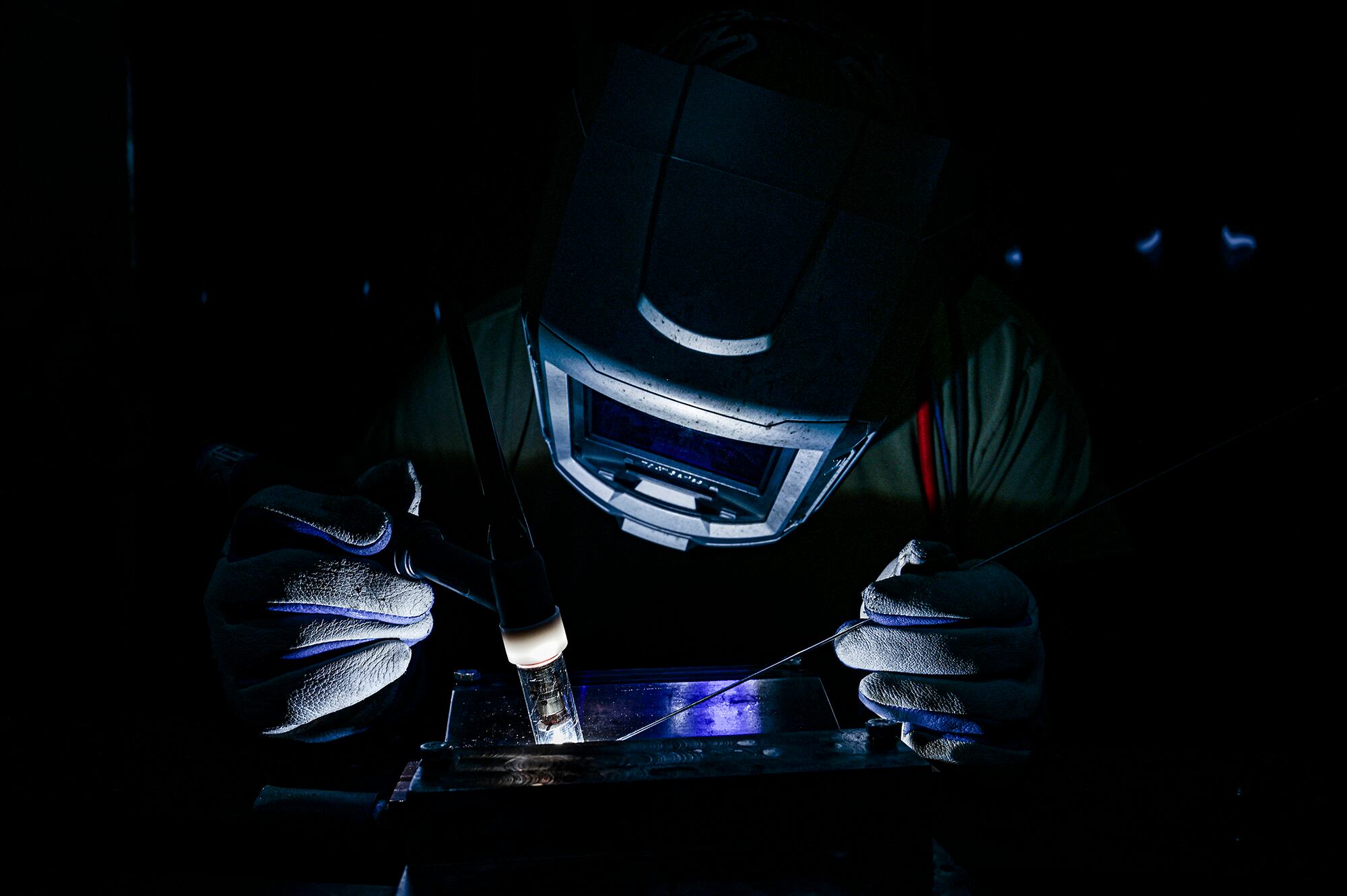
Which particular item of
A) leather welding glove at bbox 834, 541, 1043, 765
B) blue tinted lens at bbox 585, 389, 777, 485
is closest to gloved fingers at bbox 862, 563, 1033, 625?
leather welding glove at bbox 834, 541, 1043, 765

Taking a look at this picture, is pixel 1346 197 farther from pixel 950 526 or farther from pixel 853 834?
pixel 853 834

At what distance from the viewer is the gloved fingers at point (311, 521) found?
0.93m

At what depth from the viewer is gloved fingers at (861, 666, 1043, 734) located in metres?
0.94

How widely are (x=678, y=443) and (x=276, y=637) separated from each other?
2.07ft

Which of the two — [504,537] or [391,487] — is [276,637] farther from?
[504,537]

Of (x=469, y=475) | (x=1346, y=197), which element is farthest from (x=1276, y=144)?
(x=469, y=475)

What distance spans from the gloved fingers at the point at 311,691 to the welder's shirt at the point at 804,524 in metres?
0.48

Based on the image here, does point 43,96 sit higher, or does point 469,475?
point 43,96

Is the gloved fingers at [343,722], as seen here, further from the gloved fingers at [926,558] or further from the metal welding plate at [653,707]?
the gloved fingers at [926,558]

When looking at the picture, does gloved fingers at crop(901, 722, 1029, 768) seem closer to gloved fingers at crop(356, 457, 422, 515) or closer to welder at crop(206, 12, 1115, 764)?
welder at crop(206, 12, 1115, 764)

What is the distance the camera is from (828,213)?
2.43ft

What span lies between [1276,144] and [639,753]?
1.41 metres

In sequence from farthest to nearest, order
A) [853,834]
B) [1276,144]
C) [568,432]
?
[1276,144]
[568,432]
[853,834]

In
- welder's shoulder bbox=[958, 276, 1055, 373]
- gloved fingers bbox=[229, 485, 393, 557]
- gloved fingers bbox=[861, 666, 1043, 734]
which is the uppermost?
welder's shoulder bbox=[958, 276, 1055, 373]
